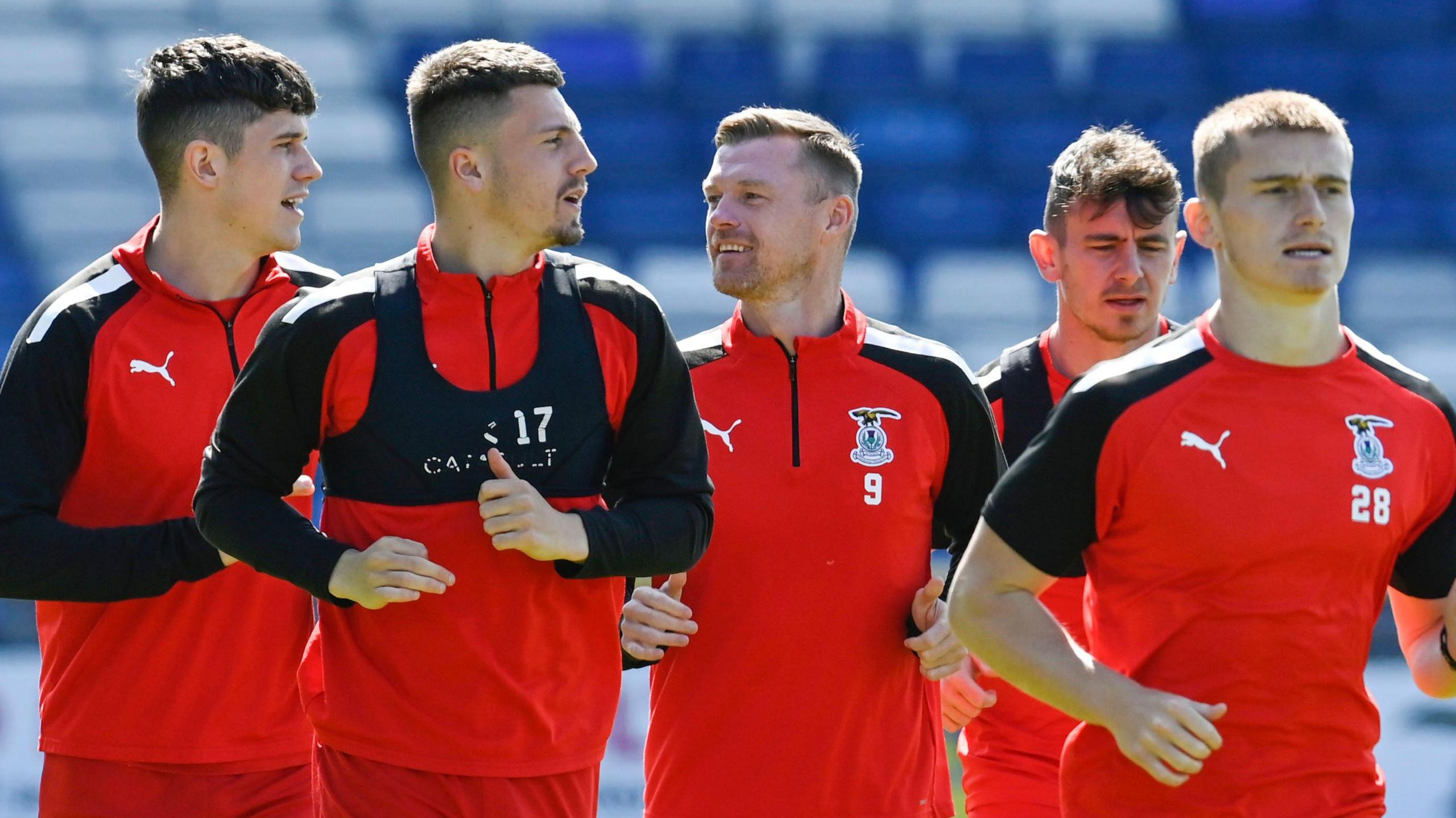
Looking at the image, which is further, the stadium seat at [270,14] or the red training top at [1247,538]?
the stadium seat at [270,14]

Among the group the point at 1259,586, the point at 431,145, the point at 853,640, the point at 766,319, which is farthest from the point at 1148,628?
the point at 431,145

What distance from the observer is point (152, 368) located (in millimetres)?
3613

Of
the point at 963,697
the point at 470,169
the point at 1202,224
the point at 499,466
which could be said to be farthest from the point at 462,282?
the point at 963,697

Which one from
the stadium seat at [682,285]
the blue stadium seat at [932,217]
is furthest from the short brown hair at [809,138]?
the blue stadium seat at [932,217]

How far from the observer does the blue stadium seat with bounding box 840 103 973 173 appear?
10633 mm

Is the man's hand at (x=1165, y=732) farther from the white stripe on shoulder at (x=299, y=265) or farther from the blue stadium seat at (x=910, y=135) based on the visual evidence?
the blue stadium seat at (x=910, y=135)

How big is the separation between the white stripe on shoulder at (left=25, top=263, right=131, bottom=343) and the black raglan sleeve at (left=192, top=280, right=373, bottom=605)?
727 millimetres

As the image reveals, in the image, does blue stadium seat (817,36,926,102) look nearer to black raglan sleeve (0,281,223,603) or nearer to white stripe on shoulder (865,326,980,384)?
white stripe on shoulder (865,326,980,384)

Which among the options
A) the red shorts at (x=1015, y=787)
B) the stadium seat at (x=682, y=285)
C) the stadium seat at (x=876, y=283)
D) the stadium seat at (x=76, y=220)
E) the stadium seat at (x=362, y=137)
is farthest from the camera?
the stadium seat at (x=362, y=137)

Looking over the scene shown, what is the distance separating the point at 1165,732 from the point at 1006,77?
28.6 ft

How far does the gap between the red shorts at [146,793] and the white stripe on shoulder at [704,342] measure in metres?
1.31

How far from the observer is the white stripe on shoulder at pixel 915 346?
3.82 meters

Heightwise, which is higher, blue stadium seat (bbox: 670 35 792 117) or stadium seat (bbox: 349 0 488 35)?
stadium seat (bbox: 349 0 488 35)

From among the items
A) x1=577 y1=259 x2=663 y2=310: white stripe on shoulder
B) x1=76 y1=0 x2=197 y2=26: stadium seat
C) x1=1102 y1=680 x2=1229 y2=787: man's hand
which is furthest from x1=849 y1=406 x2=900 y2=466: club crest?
x1=76 y1=0 x2=197 y2=26: stadium seat
